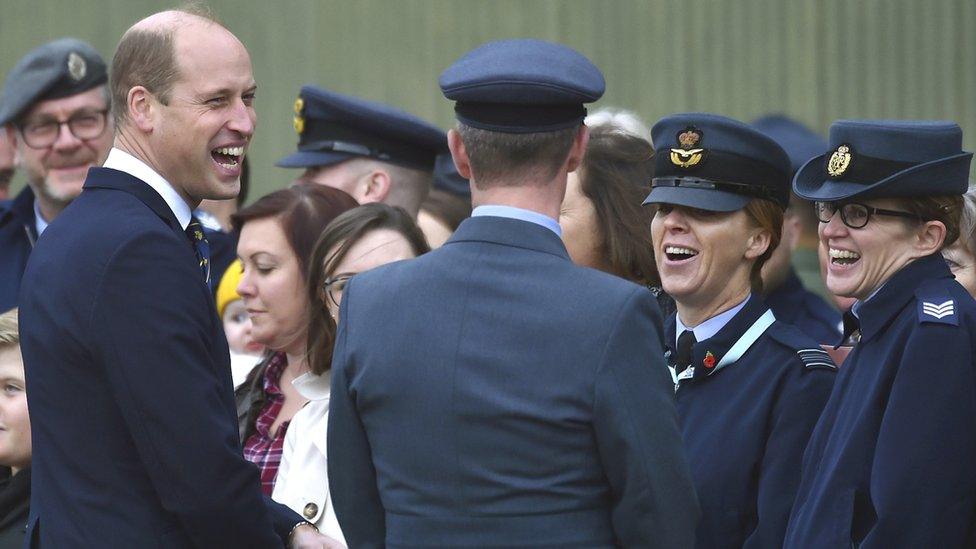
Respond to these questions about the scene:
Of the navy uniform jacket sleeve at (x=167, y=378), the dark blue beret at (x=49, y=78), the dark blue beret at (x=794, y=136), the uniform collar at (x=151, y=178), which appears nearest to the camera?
the navy uniform jacket sleeve at (x=167, y=378)

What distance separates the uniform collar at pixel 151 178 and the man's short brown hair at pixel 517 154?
708 millimetres

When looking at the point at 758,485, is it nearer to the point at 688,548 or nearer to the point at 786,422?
the point at 786,422

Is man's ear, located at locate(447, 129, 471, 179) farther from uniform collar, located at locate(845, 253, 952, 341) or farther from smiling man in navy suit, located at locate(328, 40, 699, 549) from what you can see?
uniform collar, located at locate(845, 253, 952, 341)

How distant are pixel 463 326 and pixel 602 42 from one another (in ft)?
19.5

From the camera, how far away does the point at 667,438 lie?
2.50 meters

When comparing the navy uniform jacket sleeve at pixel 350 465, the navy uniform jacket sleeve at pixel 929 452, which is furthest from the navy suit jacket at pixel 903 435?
the navy uniform jacket sleeve at pixel 350 465

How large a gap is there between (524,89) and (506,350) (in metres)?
0.45

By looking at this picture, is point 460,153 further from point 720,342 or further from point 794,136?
point 794,136

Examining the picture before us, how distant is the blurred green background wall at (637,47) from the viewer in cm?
822

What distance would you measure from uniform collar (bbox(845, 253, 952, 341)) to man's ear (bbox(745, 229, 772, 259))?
39 centimetres

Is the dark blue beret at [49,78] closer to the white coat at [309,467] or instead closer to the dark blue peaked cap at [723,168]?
the white coat at [309,467]

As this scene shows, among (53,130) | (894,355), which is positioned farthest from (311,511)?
(53,130)

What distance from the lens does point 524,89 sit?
2555mm

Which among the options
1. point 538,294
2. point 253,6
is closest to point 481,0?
point 253,6
